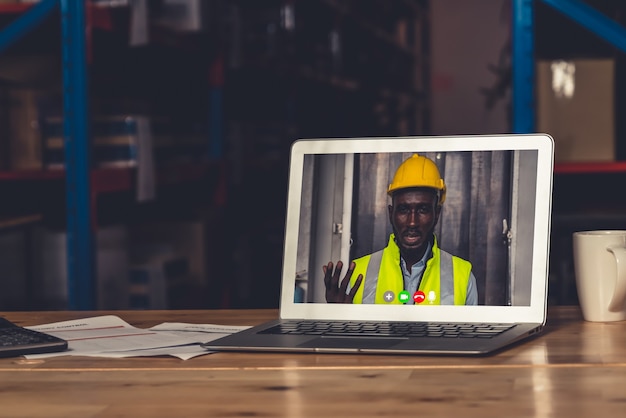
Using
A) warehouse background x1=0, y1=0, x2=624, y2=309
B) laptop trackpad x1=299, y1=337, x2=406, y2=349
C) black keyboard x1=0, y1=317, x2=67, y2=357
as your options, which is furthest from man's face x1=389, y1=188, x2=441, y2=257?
warehouse background x1=0, y1=0, x2=624, y2=309

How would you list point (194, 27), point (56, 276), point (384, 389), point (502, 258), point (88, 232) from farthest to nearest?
point (194, 27) < point (56, 276) < point (88, 232) < point (502, 258) < point (384, 389)

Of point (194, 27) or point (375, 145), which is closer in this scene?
point (375, 145)

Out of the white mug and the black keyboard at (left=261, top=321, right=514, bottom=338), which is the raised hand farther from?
the white mug

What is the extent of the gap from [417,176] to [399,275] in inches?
4.2

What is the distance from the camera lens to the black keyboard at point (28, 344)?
0.92 meters

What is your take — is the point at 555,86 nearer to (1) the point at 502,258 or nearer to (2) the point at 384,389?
(1) the point at 502,258

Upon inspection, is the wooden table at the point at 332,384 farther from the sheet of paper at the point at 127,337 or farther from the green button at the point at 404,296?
the green button at the point at 404,296

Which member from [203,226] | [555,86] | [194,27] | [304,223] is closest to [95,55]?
[194,27]

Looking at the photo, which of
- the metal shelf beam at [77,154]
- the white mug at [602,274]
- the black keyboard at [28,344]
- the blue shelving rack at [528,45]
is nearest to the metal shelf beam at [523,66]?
the blue shelving rack at [528,45]

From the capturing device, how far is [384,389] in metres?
0.76

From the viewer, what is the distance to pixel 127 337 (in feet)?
3.33

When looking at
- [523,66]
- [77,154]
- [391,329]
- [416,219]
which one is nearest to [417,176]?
[416,219]

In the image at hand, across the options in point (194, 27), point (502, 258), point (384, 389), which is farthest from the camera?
point (194, 27)

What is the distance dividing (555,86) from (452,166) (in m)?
1.51
